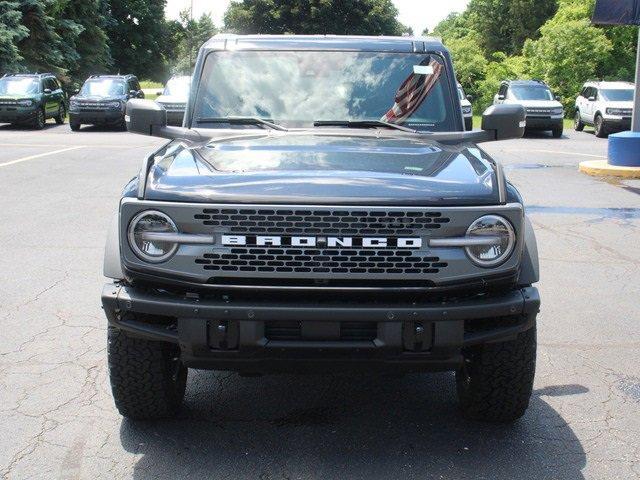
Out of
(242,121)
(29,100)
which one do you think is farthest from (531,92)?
(242,121)

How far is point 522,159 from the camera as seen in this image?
1858 cm

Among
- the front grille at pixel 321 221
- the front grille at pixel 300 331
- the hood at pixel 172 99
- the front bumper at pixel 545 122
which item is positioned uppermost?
the front grille at pixel 321 221

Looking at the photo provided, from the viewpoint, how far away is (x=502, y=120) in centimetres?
504

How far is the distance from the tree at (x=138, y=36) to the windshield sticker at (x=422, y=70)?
2079 inches

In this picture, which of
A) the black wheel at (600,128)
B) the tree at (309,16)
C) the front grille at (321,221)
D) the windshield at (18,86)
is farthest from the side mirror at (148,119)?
the tree at (309,16)

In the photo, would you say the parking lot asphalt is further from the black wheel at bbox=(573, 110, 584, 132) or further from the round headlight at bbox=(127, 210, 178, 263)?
the black wheel at bbox=(573, 110, 584, 132)

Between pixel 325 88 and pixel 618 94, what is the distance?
22.8m

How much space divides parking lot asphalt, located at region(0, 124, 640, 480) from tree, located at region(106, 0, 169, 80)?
5199cm

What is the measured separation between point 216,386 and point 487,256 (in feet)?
6.05

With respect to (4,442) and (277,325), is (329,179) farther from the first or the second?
(4,442)

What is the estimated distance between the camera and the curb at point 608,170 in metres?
15.4

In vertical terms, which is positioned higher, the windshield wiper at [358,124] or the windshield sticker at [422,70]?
the windshield sticker at [422,70]

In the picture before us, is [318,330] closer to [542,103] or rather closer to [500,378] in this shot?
[500,378]

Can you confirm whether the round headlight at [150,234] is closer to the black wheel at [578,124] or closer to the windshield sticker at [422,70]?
the windshield sticker at [422,70]
